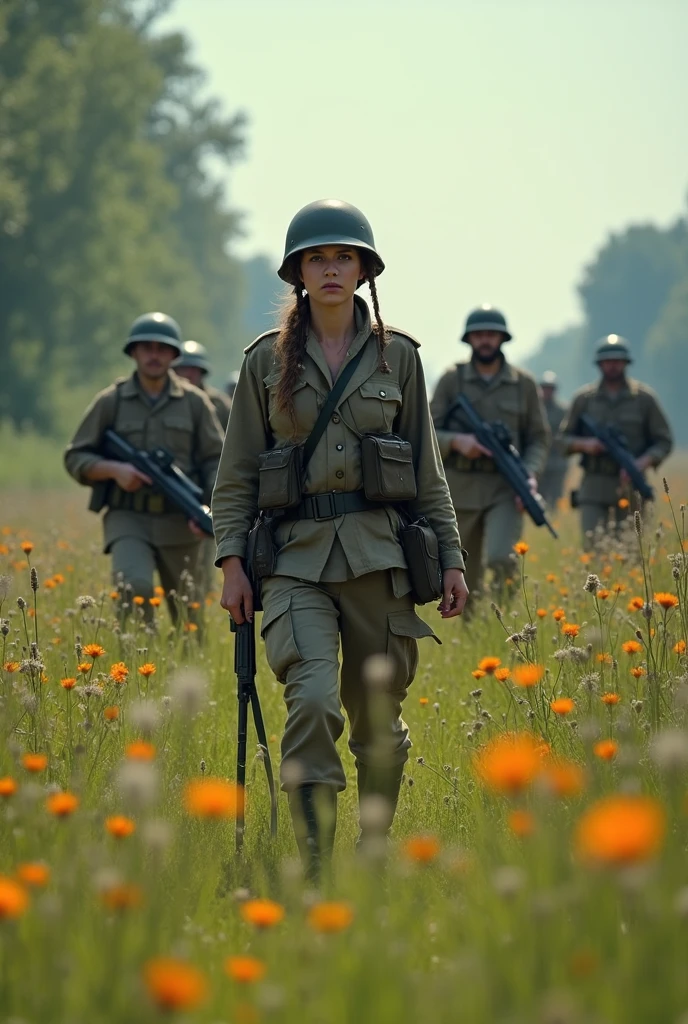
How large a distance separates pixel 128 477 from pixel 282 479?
347 cm

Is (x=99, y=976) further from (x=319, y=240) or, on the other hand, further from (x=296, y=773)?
(x=319, y=240)

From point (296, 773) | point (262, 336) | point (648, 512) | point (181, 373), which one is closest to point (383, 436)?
point (262, 336)

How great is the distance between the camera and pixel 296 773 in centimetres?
314

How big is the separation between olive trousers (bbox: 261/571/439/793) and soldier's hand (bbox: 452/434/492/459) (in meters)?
4.84

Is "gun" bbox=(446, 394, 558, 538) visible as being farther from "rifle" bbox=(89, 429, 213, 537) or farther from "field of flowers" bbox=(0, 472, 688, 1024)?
"field of flowers" bbox=(0, 472, 688, 1024)

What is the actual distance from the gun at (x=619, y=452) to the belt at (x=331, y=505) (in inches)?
278

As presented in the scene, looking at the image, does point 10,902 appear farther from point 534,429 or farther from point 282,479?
point 534,429

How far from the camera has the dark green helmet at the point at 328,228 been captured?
4.62 metres

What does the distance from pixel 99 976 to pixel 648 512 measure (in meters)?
6.96

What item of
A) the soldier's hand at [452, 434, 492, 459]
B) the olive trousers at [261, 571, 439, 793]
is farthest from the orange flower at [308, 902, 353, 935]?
the soldier's hand at [452, 434, 492, 459]

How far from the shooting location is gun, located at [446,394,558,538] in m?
9.49

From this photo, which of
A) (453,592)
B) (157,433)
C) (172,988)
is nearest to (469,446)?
(157,433)

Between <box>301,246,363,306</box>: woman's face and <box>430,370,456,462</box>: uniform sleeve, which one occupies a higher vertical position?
<box>430,370,456,462</box>: uniform sleeve

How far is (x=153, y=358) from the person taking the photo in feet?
27.6
